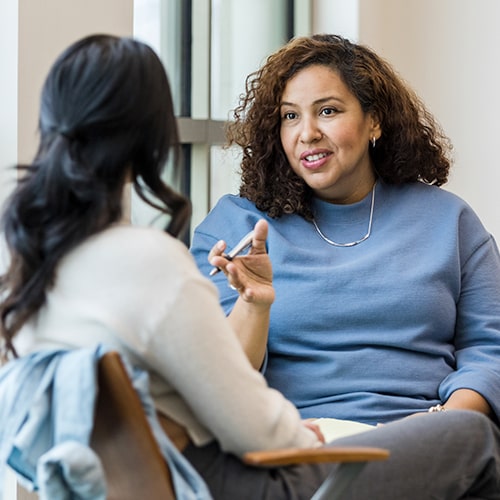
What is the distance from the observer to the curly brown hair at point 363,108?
239 cm

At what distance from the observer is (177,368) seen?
53.0 inches

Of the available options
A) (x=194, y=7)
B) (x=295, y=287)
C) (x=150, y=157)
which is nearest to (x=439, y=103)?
(x=194, y=7)

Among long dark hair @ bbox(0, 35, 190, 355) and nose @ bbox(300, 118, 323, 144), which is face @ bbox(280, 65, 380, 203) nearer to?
nose @ bbox(300, 118, 323, 144)

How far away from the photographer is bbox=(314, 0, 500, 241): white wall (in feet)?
11.4

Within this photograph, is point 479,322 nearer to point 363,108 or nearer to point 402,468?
point 363,108

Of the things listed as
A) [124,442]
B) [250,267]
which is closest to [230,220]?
[250,267]

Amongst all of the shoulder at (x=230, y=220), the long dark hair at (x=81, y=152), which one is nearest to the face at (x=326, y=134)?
the shoulder at (x=230, y=220)

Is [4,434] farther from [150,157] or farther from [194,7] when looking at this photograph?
[194,7]

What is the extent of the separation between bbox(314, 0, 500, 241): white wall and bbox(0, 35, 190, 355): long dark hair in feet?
7.02

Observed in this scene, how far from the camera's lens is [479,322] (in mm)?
2283

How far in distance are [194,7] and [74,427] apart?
191 cm

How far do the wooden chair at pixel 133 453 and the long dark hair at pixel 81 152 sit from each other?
171 millimetres

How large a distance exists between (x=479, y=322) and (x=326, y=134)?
21.0 inches

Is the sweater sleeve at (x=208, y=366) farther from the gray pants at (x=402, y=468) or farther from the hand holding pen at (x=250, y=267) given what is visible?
the hand holding pen at (x=250, y=267)
